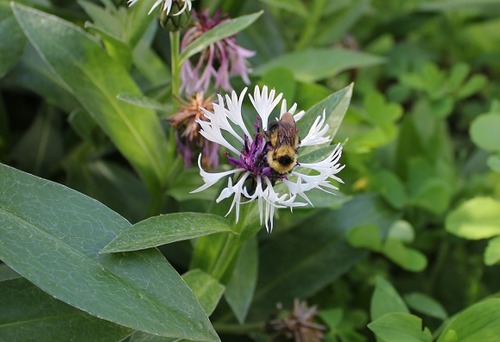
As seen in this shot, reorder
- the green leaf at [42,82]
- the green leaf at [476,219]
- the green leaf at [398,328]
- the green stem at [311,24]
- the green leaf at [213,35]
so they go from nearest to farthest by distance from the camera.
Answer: the green leaf at [398,328]
the green leaf at [213,35]
the green leaf at [476,219]
the green leaf at [42,82]
the green stem at [311,24]

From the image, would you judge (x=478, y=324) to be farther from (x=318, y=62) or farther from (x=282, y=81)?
(x=318, y=62)

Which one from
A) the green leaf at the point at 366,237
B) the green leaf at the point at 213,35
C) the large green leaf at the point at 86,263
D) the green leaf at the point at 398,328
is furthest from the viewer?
the green leaf at the point at 366,237

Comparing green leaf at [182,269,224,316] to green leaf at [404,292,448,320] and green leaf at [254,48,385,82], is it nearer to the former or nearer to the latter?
green leaf at [404,292,448,320]

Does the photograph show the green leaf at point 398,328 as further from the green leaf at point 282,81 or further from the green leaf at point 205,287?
the green leaf at point 282,81

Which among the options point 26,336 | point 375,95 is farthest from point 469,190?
point 26,336

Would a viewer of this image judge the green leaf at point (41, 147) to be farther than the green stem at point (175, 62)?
Yes

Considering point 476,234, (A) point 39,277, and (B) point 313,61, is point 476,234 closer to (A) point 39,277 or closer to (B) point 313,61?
(B) point 313,61

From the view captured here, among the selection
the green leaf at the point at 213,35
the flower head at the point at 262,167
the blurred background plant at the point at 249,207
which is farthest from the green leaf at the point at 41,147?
the flower head at the point at 262,167

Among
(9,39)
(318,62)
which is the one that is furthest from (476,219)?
(9,39)
